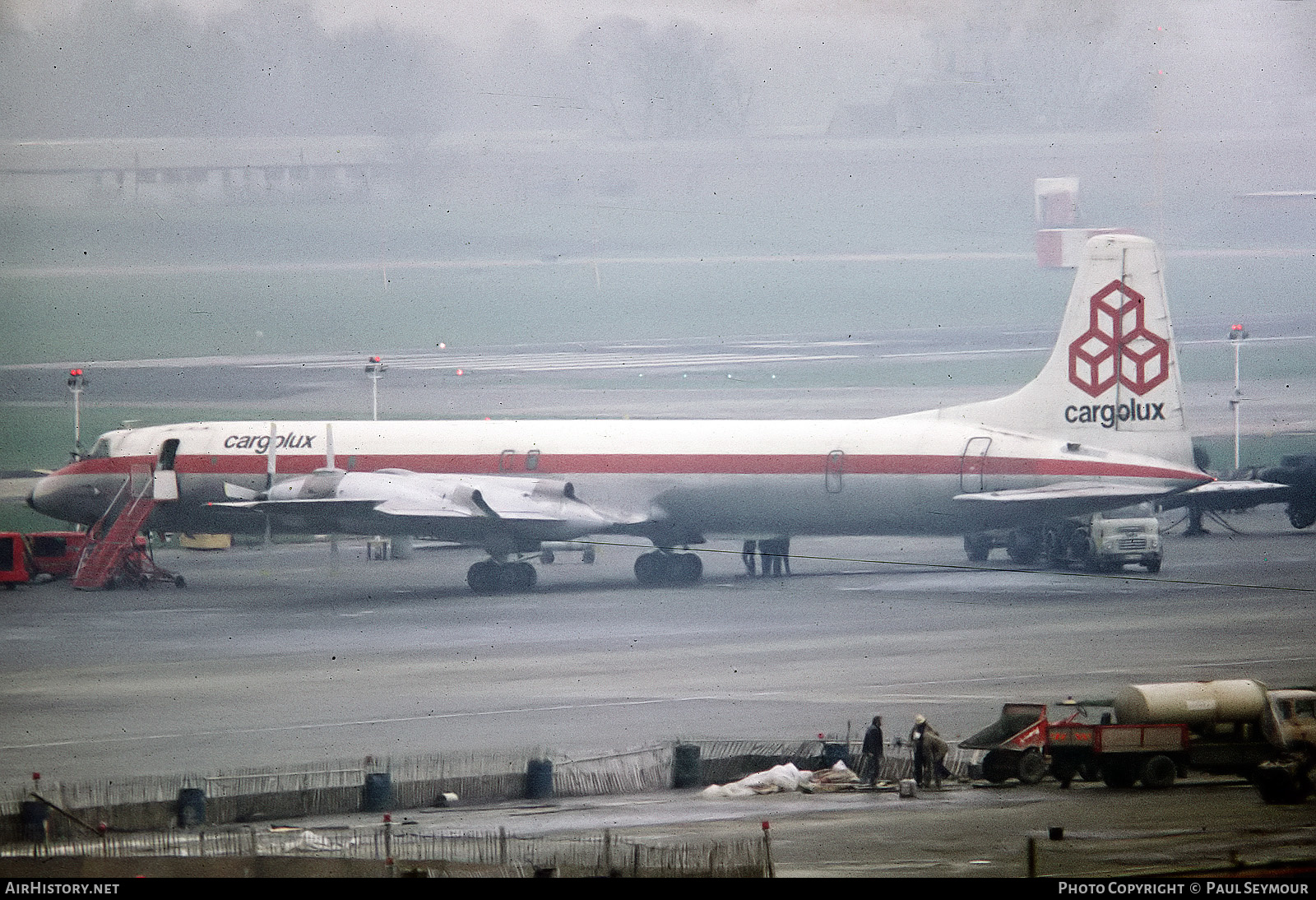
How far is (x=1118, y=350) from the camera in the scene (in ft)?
141

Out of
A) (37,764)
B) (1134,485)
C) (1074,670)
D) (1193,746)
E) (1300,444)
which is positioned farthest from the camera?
(1300,444)

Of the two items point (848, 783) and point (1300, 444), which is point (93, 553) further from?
point (1300, 444)

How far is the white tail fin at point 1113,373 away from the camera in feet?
139

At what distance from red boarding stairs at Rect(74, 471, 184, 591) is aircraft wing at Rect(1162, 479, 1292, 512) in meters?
26.4

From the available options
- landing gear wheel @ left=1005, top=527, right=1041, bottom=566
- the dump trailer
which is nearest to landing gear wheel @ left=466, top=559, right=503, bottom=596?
landing gear wheel @ left=1005, top=527, right=1041, bottom=566

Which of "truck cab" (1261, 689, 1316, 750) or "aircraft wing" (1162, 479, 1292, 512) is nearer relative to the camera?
"truck cab" (1261, 689, 1316, 750)

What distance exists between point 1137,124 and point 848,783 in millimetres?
25638

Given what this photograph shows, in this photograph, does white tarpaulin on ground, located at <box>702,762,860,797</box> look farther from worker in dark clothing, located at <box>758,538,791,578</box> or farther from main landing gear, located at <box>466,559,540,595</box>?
main landing gear, located at <box>466,559,540,595</box>

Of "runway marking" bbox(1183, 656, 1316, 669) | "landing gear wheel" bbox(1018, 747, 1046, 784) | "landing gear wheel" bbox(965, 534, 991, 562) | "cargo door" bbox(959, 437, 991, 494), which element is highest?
"cargo door" bbox(959, 437, 991, 494)

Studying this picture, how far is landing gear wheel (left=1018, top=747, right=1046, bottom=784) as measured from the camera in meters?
24.7

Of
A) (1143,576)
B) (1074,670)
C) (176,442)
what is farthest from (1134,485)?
(176,442)

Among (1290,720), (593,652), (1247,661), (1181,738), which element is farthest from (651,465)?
(1290,720)

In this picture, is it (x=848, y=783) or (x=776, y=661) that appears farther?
(x=776, y=661)
